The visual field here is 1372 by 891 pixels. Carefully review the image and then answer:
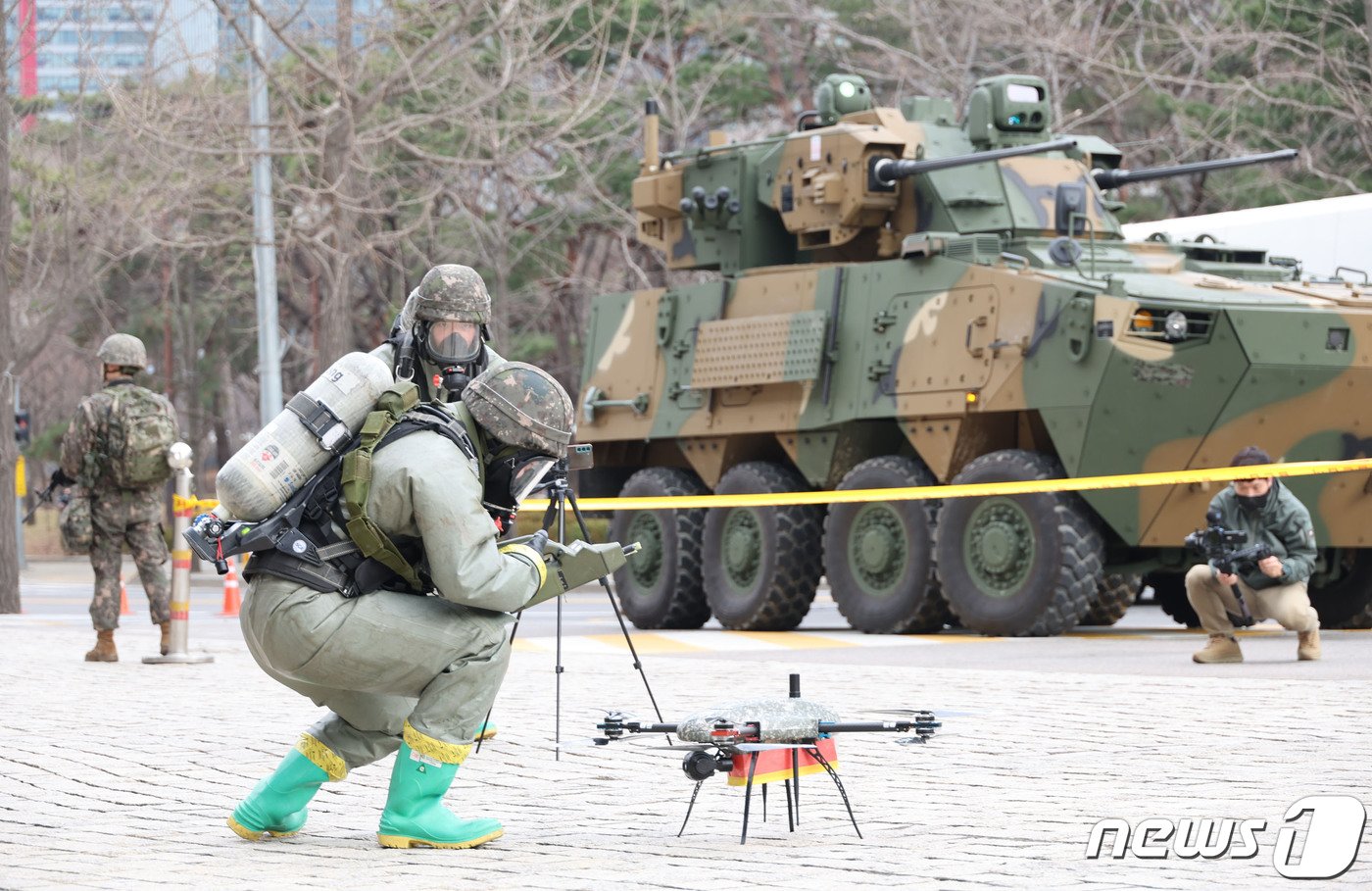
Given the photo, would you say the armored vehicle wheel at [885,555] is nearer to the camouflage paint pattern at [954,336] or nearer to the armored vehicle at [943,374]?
the armored vehicle at [943,374]

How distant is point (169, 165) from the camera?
2544 centimetres

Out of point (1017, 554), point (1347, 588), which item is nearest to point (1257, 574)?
point (1017, 554)

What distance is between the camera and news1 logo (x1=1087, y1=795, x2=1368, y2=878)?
6.31m

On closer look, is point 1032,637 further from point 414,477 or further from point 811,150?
point 414,477

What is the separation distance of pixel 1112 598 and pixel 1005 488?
9.72 feet

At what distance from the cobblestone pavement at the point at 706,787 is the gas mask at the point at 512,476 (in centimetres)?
99

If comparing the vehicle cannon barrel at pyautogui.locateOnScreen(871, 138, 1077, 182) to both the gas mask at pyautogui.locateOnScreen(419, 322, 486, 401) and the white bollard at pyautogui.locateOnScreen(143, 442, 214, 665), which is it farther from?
the gas mask at pyautogui.locateOnScreen(419, 322, 486, 401)

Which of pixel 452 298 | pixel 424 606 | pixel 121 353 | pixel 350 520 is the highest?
pixel 452 298

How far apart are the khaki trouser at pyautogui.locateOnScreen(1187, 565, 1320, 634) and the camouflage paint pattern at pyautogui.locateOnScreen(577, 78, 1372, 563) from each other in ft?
7.92

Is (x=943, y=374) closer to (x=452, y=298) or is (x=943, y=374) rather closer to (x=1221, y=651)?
(x=1221, y=651)

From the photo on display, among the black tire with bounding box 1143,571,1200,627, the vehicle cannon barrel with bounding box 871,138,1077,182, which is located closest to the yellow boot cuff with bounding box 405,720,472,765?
the vehicle cannon barrel with bounding box 871,138,1077,182

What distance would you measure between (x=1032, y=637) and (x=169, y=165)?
499 inches

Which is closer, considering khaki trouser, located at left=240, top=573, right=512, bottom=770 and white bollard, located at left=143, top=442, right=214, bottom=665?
khaki trouser, located at left=240, top=573, right=512, bottom=770

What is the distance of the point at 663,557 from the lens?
64.8 ft
